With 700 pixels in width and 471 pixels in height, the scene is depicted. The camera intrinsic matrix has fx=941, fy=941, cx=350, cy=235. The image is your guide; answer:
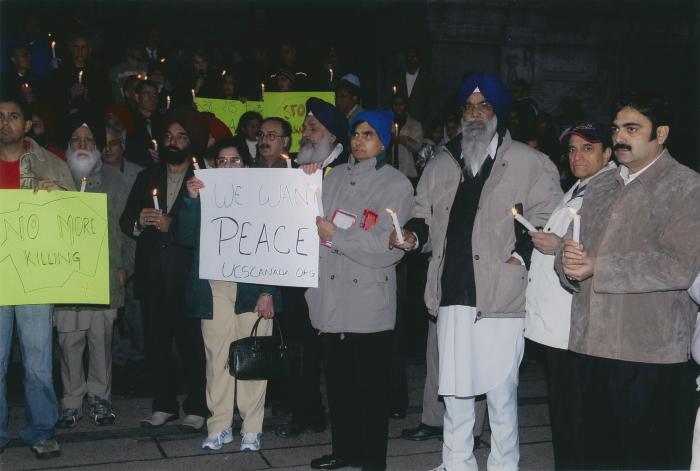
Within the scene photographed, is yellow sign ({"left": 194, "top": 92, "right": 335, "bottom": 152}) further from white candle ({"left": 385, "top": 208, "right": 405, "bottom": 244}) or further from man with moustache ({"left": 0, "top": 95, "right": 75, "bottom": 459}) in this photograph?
white candle ({"left": 385, "top": 208, "right": 405, "bottom": 244})

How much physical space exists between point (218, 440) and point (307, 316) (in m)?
1.07

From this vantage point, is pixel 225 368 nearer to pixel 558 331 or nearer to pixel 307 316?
pixel 307 316

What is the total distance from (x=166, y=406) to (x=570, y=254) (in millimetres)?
3357

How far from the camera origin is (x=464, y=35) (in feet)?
42.7

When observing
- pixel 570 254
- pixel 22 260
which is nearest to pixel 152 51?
pixel 22 260

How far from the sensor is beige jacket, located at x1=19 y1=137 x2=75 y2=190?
5711mm

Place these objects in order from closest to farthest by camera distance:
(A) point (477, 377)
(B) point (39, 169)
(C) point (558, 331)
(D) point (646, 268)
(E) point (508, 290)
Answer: (D) point (646, 268) < (C) point (558, 331) < (E) point (508, 290) < (A) point (477, 377) < (B) point (39, 169)

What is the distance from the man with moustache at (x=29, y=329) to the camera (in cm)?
567

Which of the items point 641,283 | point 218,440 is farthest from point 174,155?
point 641,283

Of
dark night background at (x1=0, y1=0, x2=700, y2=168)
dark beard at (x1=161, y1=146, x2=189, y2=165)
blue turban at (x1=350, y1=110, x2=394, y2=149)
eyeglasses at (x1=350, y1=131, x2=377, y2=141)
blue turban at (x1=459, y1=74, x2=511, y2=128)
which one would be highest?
dark night background at (x1=0, y1=0, x2=700, y2=168)

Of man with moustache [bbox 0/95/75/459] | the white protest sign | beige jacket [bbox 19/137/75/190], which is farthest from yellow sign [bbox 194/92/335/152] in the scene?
man with moustache [bbox 0/95/75/459]

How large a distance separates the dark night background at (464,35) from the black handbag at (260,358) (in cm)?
721

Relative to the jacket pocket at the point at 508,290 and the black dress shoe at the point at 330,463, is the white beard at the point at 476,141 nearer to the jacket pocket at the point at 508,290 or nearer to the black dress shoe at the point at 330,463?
the jacket pocket at the point at 508,290

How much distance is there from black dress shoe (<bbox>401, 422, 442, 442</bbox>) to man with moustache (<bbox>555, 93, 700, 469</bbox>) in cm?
193
